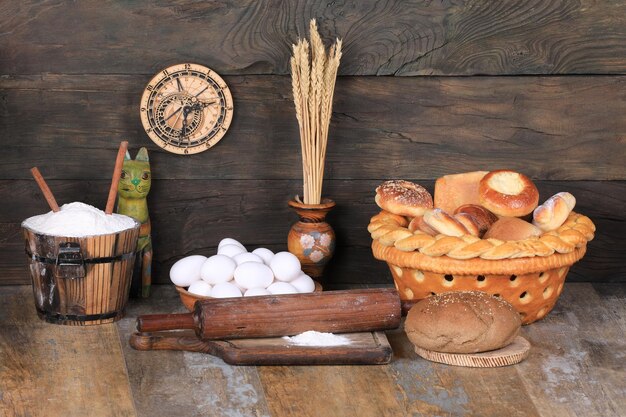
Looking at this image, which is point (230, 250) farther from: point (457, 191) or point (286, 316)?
point (457, 191)

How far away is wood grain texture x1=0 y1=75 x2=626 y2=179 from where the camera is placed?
272 centimetres

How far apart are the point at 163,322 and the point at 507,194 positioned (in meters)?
0.92

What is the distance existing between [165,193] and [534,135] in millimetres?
1074

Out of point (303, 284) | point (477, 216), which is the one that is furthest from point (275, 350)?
point (477, 216)

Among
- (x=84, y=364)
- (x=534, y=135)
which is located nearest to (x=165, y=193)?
(x=84, y=364)

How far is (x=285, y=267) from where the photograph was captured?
2480 mm

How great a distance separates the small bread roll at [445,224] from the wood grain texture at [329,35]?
55cm

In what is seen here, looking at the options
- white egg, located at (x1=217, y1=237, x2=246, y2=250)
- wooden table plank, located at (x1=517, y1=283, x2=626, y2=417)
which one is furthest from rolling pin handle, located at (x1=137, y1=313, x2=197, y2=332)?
wooden table plank, located at (x1=517, y1=283, x2=626, y2=417)

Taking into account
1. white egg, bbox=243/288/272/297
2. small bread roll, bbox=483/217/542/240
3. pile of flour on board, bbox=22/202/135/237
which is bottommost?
white egg, bbox=243/288/272/297

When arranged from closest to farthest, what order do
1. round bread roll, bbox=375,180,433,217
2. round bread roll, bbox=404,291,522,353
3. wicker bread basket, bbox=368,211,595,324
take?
round bread roll, bbox=404,291,522,353 < wicker bread basket, bbox=368,211,595,324 < round bread roll, bbox=375,180,433,217

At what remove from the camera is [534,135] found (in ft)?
9.31

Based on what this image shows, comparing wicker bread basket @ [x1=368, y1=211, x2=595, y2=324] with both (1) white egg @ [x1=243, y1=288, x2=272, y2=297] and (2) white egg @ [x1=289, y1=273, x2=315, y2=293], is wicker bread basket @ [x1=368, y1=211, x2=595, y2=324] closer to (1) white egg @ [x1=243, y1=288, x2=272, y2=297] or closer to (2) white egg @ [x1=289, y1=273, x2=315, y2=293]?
(2) white egg @ [x1=289, y1=273, x2=315, y2=293]

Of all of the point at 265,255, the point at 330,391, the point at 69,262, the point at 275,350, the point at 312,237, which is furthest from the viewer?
Result: the point at 312,237

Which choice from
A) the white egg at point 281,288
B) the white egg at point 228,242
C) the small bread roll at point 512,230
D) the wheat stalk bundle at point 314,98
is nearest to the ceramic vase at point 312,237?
the wheat stalk bundle at point 314,98
